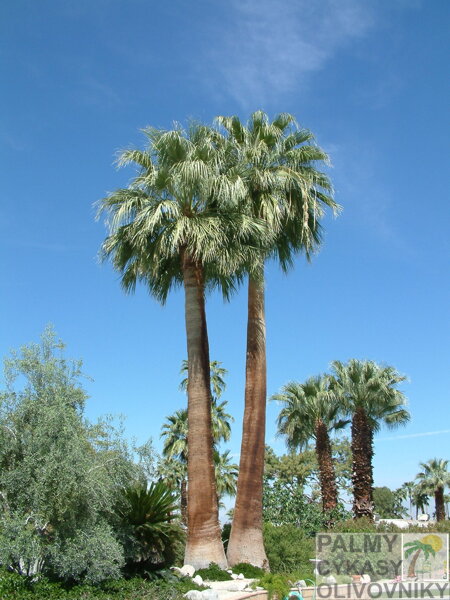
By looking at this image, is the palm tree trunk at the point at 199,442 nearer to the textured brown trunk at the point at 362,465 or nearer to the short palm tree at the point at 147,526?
the short palm tree at the point at 147,526

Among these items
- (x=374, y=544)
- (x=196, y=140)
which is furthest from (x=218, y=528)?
(x=196, y=140)

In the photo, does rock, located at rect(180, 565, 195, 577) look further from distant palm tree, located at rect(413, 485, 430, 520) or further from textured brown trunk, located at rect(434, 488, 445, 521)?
distant palm tree, located at rect(413, 485, 430, 520)

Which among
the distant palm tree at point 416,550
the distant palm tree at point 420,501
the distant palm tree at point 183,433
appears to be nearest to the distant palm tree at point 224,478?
the distant palm tree at point 183,433

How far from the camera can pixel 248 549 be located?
617 inches

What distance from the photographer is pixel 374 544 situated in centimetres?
1970

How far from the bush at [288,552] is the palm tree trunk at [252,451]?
3.08 ft

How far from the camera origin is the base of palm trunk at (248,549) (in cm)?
1557

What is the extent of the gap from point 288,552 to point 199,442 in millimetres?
4279

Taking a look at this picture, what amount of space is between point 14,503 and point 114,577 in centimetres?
252

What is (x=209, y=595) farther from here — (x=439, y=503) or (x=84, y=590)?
(x=439, y=503)

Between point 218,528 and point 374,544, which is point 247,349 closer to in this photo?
point 218,528

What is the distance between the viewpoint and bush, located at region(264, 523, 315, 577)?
1639cm

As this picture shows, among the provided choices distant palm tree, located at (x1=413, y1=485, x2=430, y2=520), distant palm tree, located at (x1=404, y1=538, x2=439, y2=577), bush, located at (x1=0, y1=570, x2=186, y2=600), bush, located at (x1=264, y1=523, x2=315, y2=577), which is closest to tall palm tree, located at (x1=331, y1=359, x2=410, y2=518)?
distant palm tree, located at (x1=404, y1=538, x2=439, y2=577)

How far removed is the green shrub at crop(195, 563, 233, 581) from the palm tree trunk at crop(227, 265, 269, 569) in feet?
4.33
